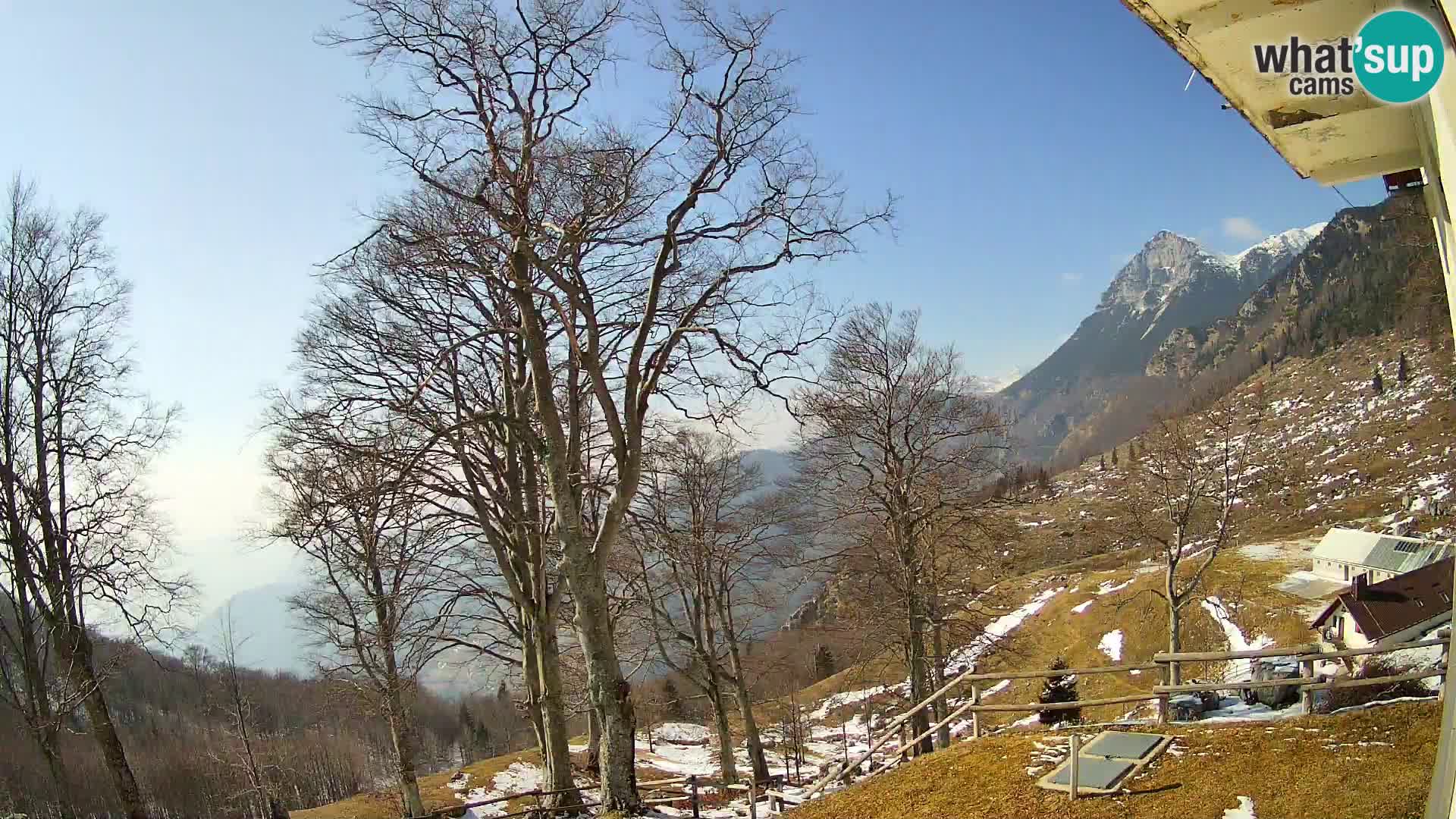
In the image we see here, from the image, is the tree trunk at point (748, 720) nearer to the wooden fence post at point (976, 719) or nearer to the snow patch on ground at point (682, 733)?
the wooden fence post at point (976, 719)

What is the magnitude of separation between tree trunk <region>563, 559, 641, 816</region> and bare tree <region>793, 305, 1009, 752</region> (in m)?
9.25

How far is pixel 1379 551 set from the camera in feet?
127

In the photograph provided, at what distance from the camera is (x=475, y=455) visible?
594 inches

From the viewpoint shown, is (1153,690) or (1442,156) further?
(1153,690)

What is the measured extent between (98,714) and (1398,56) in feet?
56.6

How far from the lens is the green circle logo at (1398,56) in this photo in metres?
2.20

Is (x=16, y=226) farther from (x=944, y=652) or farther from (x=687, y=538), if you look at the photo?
(x=944, y=652)

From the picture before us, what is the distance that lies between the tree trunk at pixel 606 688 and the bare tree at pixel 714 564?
8419 mm

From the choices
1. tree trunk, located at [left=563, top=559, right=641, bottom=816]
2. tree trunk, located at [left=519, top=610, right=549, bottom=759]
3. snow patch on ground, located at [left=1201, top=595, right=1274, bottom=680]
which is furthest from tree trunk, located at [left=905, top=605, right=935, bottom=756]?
snow patch on ground, located at [left=1201, top=595, right=1274, bottom=680]

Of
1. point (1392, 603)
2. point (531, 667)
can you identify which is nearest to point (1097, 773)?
point (531, 667)

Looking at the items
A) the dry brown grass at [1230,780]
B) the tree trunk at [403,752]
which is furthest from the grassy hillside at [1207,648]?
the tree trunk at [403,752]

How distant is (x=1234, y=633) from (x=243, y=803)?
5705cm

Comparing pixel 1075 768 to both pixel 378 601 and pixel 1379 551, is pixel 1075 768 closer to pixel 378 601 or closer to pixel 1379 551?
pixel 378 601

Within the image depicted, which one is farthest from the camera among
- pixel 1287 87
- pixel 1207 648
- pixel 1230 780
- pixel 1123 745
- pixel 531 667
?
pixel 1207 648
